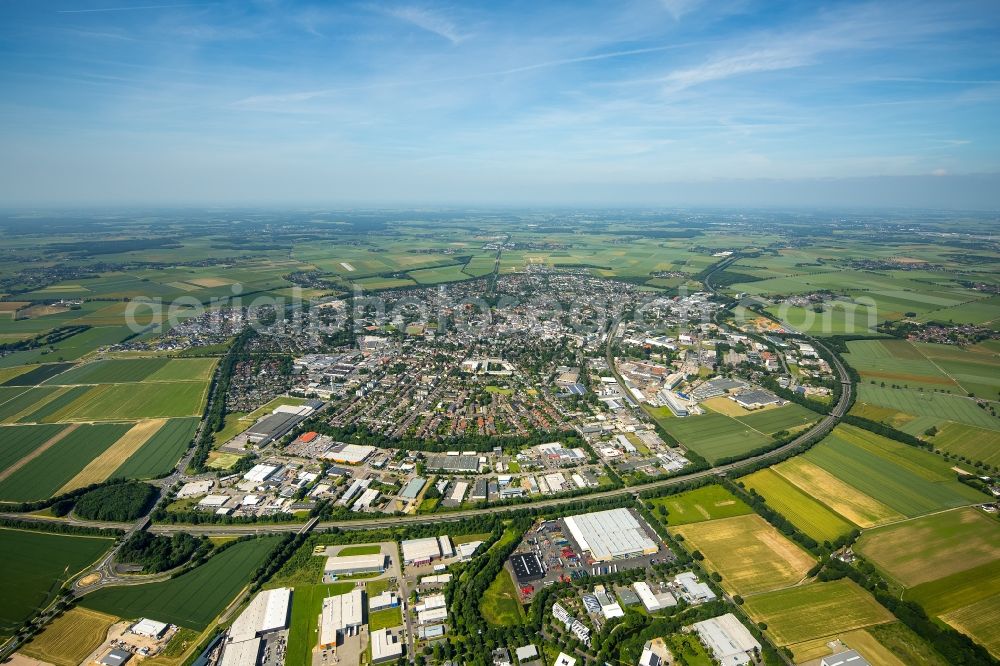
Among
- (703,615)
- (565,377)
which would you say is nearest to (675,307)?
(565,377)

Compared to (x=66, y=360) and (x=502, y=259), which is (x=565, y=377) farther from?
(x=502, y=259)

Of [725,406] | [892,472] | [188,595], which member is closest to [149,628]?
[188,595]

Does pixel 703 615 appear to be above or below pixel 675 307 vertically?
below

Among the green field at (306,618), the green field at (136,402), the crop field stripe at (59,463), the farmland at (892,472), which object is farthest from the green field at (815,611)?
the green field at (136,402)

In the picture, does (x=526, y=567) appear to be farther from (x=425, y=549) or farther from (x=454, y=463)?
(x=454, y=463)

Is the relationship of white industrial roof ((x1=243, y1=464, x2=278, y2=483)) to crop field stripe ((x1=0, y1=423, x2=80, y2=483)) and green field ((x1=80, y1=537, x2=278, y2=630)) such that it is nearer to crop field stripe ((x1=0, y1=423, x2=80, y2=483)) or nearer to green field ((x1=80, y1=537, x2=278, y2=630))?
green field ((x1=80, y1=537, x2=278, y2=630))
